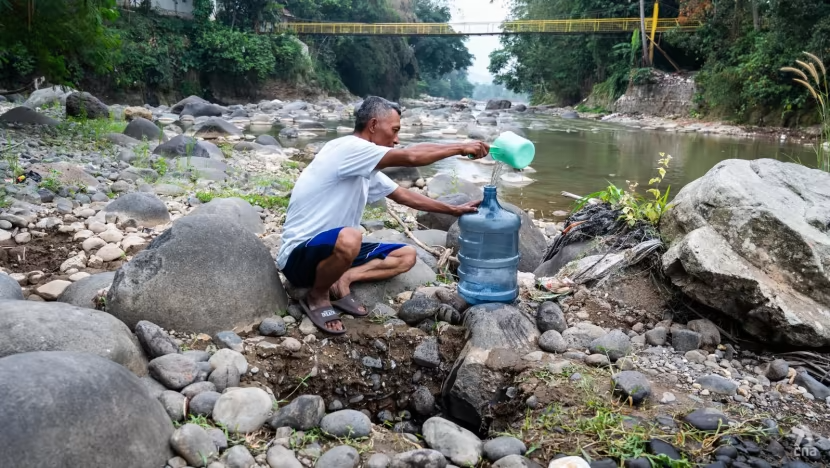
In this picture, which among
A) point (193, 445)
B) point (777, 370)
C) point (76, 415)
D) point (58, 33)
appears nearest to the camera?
point (76, 415)

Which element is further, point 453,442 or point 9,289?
point 9,289

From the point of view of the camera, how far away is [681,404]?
2.63 metres

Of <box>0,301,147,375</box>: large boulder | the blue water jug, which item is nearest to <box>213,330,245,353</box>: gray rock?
<box>0,301,147,375</box>: large boulder

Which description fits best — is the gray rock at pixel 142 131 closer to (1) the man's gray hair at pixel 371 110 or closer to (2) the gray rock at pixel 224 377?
(1) the man's gray hair at pixel 371 110

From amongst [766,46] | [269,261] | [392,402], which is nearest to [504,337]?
[392,402]

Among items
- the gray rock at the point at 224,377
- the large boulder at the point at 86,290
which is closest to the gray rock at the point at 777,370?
the gray rock at the point at 224,377

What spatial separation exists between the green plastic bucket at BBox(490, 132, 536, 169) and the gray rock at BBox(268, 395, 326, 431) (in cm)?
165

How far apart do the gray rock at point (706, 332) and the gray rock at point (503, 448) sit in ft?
4.69

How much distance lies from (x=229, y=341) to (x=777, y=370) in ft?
8.75

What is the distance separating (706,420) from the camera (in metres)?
2.45

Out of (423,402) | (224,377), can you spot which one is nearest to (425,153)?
(423,402)

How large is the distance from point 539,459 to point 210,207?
4286 millimetres

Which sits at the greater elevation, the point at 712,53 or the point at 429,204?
the point at 712,53

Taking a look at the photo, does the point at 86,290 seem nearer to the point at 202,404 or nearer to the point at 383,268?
the point at 202,404
